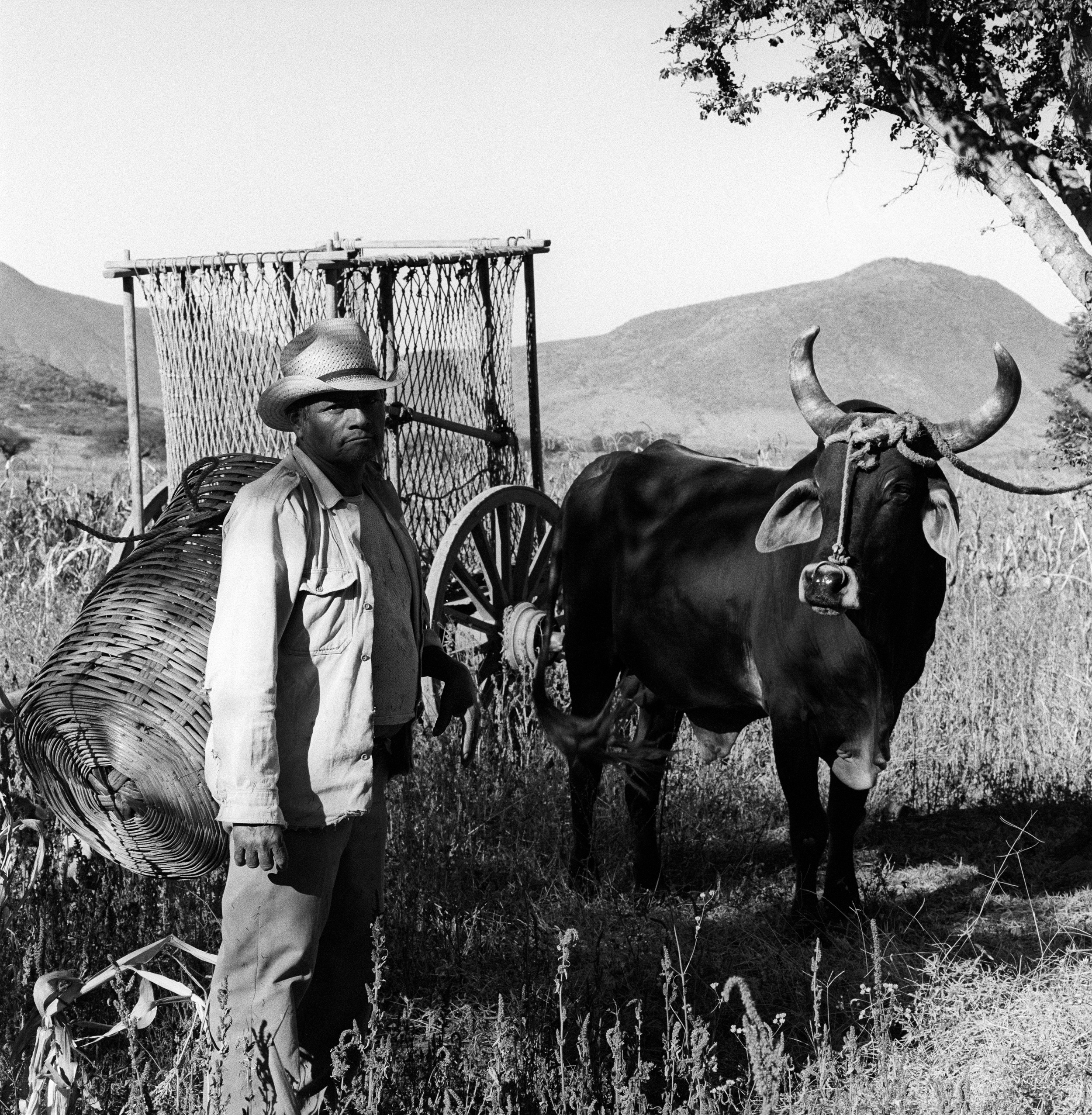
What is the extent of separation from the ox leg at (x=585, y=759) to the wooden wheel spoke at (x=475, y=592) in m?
0.81

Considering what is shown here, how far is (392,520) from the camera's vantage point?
3469 millimetres

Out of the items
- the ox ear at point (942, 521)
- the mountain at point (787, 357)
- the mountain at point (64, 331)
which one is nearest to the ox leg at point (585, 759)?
the ox ear at point (942, 521)

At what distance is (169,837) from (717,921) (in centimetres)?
244

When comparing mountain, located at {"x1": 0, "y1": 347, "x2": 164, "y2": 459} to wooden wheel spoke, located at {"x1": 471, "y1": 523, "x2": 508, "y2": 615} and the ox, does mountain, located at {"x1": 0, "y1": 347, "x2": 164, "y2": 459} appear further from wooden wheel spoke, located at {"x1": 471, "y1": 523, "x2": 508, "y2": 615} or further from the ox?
the ox

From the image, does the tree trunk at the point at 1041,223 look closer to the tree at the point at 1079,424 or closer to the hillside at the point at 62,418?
the tree at the point at 1079,424

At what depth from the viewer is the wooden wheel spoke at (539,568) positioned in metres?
7.19

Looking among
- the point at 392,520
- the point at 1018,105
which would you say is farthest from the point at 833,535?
the point at 1018,105

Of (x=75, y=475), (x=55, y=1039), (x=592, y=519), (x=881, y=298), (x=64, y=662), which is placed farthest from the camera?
(x=881, y=298)

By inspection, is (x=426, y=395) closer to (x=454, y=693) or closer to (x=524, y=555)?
(x=524, y=555)

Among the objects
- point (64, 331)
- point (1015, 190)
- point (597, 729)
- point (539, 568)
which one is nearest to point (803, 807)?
point (597, 729)

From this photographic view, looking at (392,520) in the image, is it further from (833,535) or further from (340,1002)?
(833,535)

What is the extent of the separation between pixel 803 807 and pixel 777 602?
30.6 inches

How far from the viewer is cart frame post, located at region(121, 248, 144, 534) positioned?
7.04 metres

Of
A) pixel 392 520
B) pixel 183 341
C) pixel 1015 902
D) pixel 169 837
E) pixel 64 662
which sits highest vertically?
pixel 183 341
